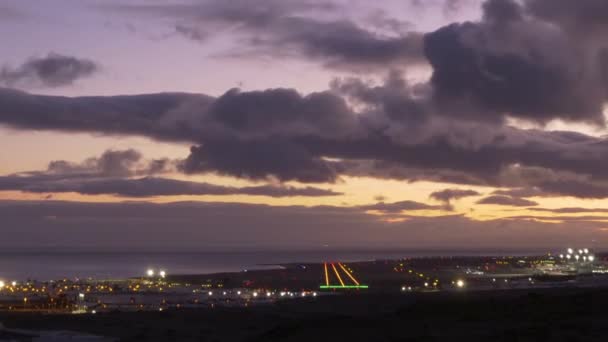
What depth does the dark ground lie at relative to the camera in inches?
1695

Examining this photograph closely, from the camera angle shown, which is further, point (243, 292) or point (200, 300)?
point (243, 292)

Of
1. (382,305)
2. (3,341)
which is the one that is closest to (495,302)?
(382,305)

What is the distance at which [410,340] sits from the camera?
40.5 meters

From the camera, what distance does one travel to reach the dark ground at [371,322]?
141 feet

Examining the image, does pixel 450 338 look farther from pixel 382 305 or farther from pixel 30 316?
pixel 30 316

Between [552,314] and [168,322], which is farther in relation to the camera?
[168,322]

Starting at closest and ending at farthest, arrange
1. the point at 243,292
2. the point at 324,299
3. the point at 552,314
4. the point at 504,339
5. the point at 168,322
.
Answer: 1. the point at 504,339
2. the point at 552,314
3. the point at 168,322
4. the point at 324,299
5. the point at 243,292

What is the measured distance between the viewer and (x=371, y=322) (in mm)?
51938

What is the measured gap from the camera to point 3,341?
54.4 meters

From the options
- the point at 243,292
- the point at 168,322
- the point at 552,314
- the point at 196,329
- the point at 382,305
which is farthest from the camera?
the point at 243,292

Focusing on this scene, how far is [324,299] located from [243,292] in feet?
123

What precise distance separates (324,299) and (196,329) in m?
26.1

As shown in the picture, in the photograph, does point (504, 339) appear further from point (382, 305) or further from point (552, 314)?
point (382, 305)

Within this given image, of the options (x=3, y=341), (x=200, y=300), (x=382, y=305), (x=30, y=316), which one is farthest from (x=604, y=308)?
(x=200, y=300)
